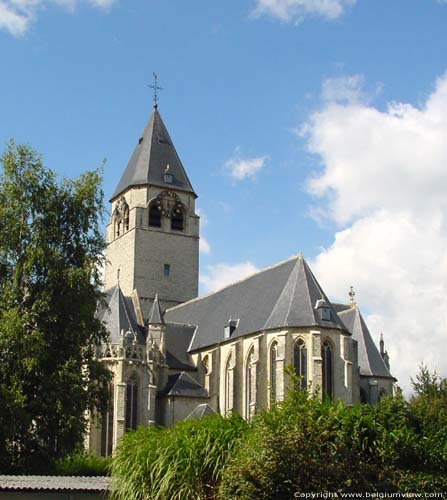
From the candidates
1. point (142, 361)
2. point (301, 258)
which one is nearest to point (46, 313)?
point (142, 361)

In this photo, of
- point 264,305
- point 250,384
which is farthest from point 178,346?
point 250,384

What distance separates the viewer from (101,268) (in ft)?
97.8

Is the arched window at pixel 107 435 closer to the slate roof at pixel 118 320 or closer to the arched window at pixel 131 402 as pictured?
the arched window at pixel 131 402

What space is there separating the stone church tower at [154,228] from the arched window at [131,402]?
10.9 meters

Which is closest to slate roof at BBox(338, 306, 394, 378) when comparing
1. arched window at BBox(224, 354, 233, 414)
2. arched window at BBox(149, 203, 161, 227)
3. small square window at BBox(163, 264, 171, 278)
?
arched window at BBox(224, 354, 233, 414)

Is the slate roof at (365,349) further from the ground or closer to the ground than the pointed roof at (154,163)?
closer to the ground

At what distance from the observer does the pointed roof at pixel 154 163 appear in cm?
5728

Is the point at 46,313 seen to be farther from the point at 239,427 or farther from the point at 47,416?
the point at 239,427

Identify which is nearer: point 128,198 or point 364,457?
point 364,457

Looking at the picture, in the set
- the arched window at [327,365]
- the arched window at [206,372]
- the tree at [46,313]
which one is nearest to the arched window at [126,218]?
the arched window at [206,372]

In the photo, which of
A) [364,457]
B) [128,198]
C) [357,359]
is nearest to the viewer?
[364,457]

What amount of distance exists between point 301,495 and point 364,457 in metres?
1.89

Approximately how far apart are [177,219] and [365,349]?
1647 centimetres

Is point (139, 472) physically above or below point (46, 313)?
below
